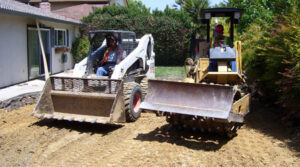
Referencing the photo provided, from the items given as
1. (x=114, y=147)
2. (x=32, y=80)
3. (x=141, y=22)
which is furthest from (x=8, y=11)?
(x=141, y=22)

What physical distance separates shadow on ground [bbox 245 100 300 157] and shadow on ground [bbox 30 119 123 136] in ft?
9.72

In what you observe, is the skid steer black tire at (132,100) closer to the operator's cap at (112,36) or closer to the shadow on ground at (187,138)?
the shadow on ground at (187,138)

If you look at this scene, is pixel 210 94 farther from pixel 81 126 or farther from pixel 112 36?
pixel 112 36

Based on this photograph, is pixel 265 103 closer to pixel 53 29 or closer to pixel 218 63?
pixel 218 63

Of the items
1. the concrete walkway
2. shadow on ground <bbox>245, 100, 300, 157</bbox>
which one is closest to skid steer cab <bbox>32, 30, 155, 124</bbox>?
the concrete walkway

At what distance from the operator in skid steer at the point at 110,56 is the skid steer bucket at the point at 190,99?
6.57 ft

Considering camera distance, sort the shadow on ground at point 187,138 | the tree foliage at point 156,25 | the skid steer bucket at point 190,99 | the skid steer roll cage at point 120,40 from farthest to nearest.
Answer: the tree foliage at point 156,25
the skid steer roll cage at point 120,40
the shadow on ground at point 187,138
the skid steer bucket at point 190,99

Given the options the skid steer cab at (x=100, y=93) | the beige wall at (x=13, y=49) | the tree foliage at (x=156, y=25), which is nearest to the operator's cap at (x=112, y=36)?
the skid steer cab at (x=100, y=93)

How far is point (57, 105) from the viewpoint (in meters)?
7.39

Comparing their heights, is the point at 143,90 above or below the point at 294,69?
below

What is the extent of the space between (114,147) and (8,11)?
666 cm

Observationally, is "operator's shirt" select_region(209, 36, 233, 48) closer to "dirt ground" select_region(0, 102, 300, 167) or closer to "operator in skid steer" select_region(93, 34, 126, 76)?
"dirt ground" select_region(0, 102, 300, 167)

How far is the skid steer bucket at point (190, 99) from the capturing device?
18.9 ft

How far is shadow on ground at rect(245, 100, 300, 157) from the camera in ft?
19.7
